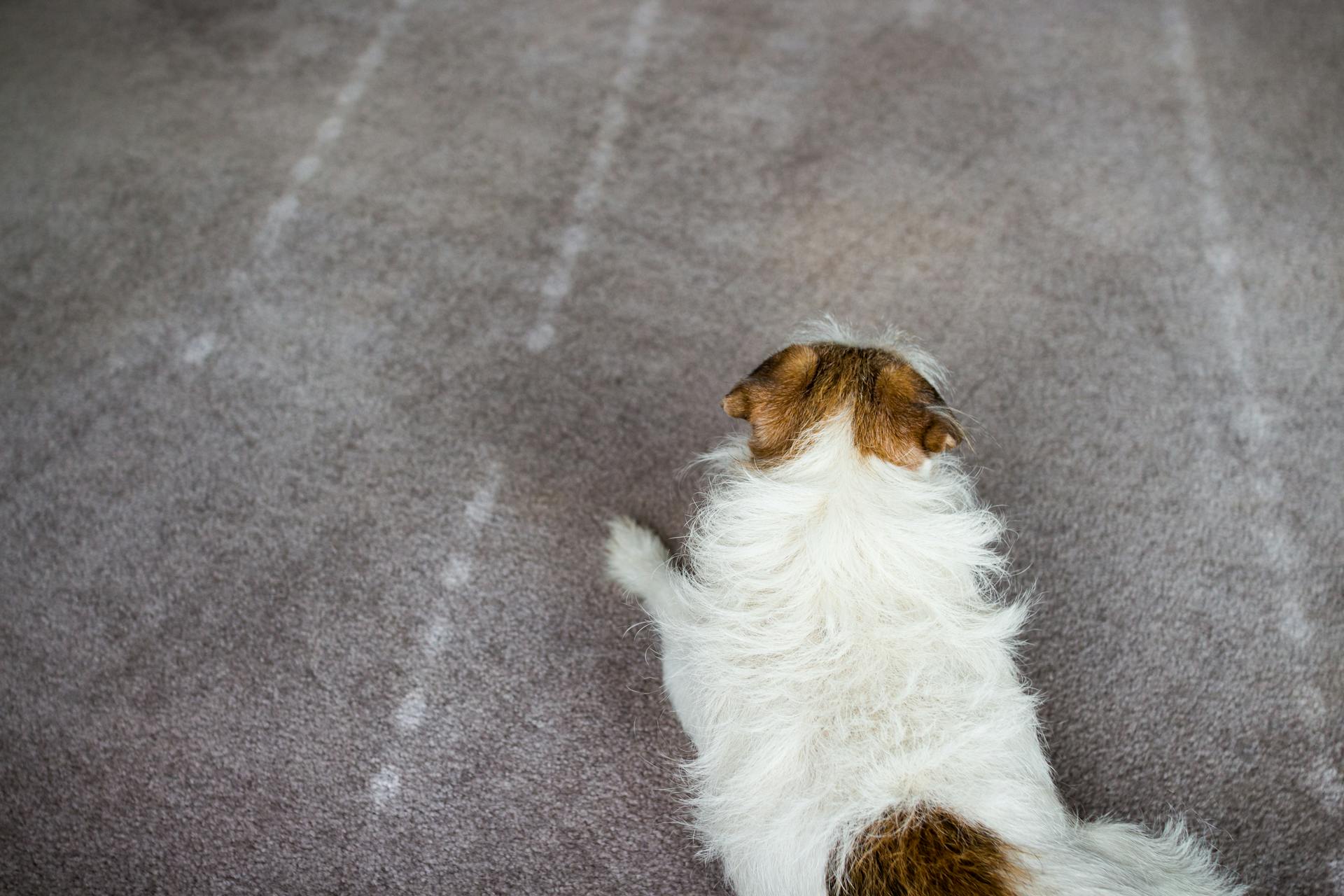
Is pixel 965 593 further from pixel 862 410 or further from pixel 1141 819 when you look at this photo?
pixel 1141 819

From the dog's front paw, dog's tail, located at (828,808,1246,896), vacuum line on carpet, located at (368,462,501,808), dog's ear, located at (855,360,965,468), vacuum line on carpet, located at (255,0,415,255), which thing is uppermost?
dog's ear, located at (855,360,965,468)

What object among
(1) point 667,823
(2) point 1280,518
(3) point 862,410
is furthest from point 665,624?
(2) point 1280,518

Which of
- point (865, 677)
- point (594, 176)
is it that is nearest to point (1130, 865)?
point (865, 677)

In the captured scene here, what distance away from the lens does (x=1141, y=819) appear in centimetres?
133

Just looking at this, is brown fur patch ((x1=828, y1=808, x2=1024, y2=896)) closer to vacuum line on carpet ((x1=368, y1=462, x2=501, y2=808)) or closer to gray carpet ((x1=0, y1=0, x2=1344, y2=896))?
gray carpet ((x1=0, y1=0, x2=1344, y2=896))

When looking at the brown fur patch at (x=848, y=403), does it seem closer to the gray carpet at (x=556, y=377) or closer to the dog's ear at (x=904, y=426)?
the dog's ear at (x=904, y=426)

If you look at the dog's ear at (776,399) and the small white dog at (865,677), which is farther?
the dog's ear at (776,399)

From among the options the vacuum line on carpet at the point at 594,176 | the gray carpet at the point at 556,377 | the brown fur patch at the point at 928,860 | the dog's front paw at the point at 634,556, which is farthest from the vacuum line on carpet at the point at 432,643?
the brown fur patch at the point at 928,860

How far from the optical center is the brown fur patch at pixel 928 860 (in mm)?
894

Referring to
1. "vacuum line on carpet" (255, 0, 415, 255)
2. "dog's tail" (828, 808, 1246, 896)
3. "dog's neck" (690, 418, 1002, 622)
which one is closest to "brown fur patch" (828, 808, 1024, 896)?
"dog's tail" (828, 808, 1246, 896)

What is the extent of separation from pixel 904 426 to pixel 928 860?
526 millimetres

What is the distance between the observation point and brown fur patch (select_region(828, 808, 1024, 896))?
2.93ft

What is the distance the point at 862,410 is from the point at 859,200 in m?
1.14

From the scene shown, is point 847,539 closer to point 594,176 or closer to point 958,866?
point 958,866
